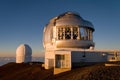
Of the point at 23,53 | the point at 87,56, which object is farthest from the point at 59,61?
the point at 23,53

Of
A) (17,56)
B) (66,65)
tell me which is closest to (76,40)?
(66,65)

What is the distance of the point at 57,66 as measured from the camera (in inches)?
1379

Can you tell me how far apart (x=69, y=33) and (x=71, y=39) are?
1.72 meters

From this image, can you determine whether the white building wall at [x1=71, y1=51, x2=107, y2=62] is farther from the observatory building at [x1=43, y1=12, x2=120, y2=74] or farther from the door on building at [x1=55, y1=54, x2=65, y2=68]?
the door on building at [x1=55, y1=54, x2=65, y2=68]

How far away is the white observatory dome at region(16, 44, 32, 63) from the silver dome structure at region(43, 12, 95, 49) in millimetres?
19019

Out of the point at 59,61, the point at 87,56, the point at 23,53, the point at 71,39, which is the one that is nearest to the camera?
the point at 59,61

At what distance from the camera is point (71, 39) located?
43000 millimetres

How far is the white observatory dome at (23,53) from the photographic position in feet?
211

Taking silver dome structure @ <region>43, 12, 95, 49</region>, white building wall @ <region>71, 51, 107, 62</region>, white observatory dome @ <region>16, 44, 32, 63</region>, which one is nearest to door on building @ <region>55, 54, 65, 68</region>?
white building wall @ <region>71, 51, 107, 62</region>

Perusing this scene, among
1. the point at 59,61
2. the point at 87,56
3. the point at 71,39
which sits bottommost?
the point at 59,61

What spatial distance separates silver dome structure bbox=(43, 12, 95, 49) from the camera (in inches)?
1692

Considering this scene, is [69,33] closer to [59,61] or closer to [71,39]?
[71,39]

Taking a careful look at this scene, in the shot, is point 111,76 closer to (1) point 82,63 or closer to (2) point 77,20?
(1) point 82,63

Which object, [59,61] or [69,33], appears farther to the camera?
[69,33]
